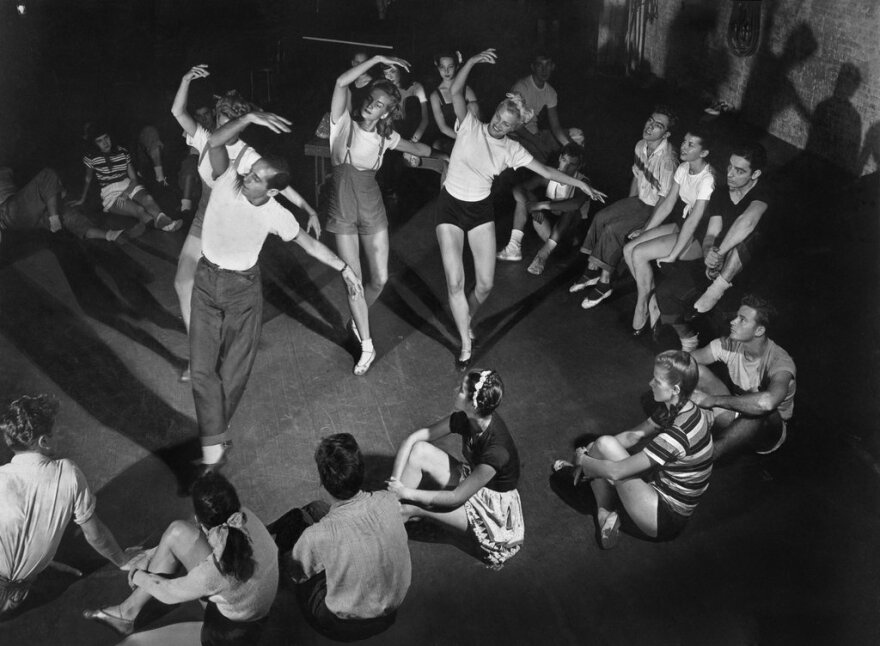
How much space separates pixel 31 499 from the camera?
10.8 ft

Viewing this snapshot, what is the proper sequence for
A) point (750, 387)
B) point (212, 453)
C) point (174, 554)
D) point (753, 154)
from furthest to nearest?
point (753, 154)
point (750, 387)
point (212, 453)
point (174, 554)

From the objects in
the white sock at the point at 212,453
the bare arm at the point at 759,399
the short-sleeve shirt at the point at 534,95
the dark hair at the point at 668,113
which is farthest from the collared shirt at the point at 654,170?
the white sock at the point at 212,453

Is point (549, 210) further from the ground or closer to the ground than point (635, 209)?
closer to the ground

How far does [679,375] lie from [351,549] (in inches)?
63.0

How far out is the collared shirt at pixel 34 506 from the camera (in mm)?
3277

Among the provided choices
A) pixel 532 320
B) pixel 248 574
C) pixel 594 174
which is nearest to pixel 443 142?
pixel 594 174

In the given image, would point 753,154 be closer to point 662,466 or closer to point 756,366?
point 756,366

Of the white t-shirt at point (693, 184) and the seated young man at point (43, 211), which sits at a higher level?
the white t-shirt at point (693, 184)

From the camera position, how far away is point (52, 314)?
566 cm

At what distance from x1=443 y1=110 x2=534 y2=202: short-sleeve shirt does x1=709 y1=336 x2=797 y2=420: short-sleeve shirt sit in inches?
60.8

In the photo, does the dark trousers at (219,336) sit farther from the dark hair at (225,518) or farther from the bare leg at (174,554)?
the dark hair at (225,518)

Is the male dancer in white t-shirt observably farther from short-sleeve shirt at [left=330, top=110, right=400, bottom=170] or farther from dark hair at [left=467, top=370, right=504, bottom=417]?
dark hair at [left=467, top=370, right=504, bottom=417]

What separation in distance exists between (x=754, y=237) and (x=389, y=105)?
251 centimetres

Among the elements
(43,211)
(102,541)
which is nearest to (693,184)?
(102,541)
